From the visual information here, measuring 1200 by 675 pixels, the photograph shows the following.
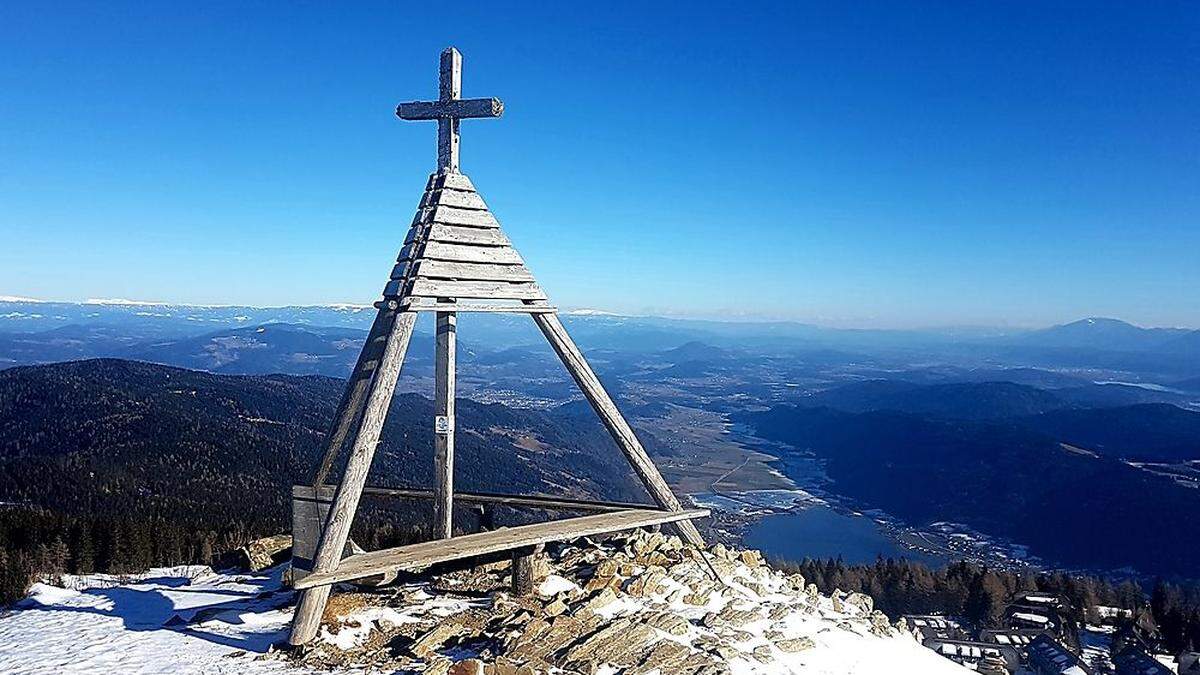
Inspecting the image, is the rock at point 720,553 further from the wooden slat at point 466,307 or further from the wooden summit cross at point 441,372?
the wooden slat at point 466,307

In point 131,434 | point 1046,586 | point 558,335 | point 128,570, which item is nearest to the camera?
point 558,335

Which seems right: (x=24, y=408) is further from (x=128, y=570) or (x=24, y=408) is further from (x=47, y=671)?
(x=47, y=671)

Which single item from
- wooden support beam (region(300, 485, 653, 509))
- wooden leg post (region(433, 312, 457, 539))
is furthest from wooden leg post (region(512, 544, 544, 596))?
wooden support beam (region(300, 485, 653, 509))

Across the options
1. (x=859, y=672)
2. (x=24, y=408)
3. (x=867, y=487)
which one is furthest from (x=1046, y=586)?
(x=24, y=408)

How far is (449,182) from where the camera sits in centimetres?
1188

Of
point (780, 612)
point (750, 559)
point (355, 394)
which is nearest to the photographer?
point (355, 394)

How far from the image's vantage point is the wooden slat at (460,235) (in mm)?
11508

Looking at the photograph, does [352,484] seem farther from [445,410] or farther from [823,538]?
[823,538]

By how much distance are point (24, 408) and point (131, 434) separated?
38312 millimetres

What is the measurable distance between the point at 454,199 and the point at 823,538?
132m

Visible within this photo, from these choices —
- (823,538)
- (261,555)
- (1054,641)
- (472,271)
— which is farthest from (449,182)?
(823,538)

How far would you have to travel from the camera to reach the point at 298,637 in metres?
9.99

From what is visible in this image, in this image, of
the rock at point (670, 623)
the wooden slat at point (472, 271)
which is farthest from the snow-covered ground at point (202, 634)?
the wooden slat at point (472, 271)

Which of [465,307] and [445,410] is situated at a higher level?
[465,307]
